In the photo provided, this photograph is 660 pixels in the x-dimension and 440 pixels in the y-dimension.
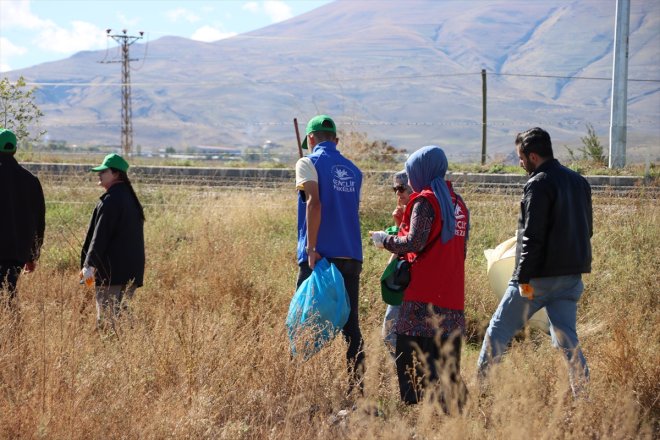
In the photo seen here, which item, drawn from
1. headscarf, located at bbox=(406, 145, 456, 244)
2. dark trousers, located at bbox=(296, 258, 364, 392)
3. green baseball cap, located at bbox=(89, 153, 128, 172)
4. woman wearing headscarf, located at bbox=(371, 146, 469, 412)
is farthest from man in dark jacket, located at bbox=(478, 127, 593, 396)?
green baseball cap, located at bbox=(89, 153, 128, 172)

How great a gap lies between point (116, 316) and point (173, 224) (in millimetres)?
6094

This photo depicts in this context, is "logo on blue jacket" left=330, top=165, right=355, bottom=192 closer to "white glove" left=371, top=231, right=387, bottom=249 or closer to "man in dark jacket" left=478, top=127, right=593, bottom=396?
"white glove" left=371, top=231, right=387, bottom=249

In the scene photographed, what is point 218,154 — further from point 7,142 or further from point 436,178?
point 436,178

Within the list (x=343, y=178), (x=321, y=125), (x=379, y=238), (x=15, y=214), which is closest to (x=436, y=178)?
(x=379, y=238)

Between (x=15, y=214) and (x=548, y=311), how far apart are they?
3900 mm

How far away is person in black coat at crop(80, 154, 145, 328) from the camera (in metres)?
6.75

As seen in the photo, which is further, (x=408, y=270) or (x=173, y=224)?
(x=173, y=224)

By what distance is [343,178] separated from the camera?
596cm

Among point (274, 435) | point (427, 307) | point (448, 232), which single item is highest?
point (448, 232)

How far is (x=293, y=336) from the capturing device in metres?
5.71

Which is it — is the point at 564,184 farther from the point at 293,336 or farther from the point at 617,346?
the point at 293,336

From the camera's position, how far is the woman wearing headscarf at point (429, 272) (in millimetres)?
5277

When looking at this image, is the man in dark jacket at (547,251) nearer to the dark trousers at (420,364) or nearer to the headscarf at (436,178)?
the dark trousers at (420,364)

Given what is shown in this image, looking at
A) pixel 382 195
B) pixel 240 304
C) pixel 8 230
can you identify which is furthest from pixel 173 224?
pixel 8 230
